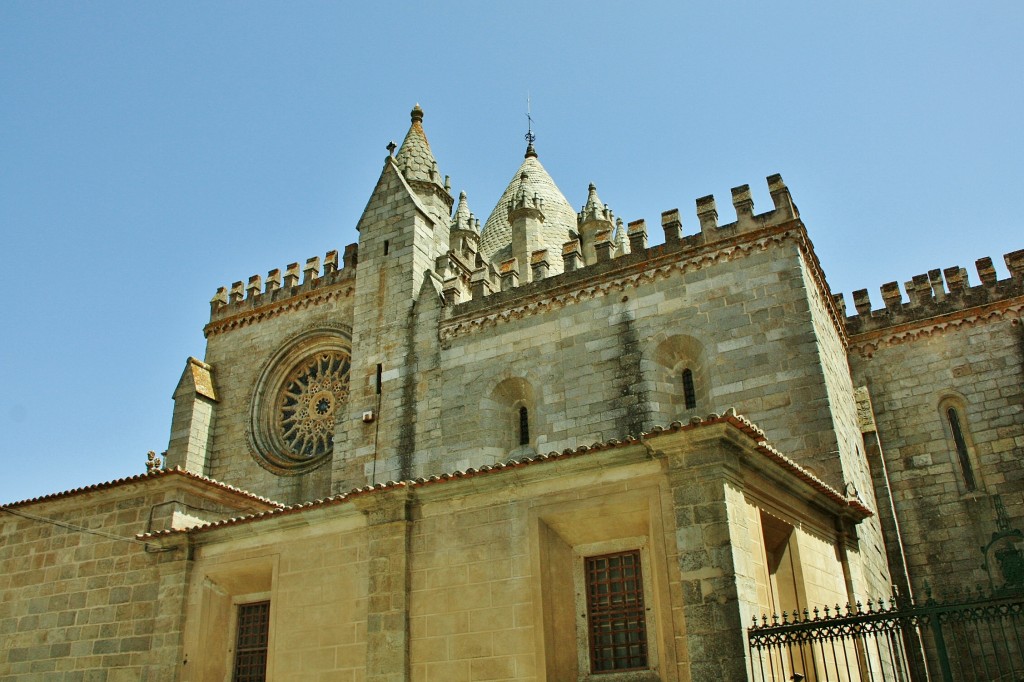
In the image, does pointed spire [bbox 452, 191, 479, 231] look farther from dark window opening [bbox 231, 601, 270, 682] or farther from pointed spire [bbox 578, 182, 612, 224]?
dark window opening [bbox 231, 601, 270, 682]

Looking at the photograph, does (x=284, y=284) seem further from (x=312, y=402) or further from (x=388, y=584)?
(x=388, y=584)

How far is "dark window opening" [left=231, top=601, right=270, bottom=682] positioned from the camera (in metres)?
12.7

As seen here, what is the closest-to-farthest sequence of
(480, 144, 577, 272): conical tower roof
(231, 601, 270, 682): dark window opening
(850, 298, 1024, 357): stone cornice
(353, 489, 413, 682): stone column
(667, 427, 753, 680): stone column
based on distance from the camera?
(667, 427, 753, 680): stone column < (353, 489, 413, 682): stone column < (231, 601, 270, 682): dark window opening < (850, 298, 1024, 357): stone cornice < (480, 144, 577, 272): conical tower roof

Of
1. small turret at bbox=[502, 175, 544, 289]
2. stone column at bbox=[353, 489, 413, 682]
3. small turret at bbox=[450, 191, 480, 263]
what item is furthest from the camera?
small turret at bbox=[502, 175, 544, 289]

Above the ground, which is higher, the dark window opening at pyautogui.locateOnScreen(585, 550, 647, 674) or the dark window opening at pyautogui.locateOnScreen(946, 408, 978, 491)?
the dark window opening at pyautogui.locateOnScreen(946, 408, 978, 491)

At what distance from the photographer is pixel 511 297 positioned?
18891 mm

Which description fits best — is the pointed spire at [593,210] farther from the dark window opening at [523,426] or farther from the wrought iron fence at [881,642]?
the wrought iron fence at [881,642]

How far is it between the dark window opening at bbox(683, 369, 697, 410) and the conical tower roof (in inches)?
443

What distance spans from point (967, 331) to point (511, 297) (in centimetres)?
1031

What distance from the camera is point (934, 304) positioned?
64.7 ft

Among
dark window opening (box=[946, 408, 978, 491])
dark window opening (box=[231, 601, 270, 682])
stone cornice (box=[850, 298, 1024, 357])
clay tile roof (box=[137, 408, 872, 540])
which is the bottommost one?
dark window opening (box=[231, 601, 270, 682])

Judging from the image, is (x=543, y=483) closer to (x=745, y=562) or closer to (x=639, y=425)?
(x=745, y=562)

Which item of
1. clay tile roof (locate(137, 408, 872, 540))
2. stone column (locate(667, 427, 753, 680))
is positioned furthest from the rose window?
stone column (locate(667, 427, 753, 680))

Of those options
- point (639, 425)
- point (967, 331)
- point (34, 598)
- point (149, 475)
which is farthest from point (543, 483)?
point (967, 331)
